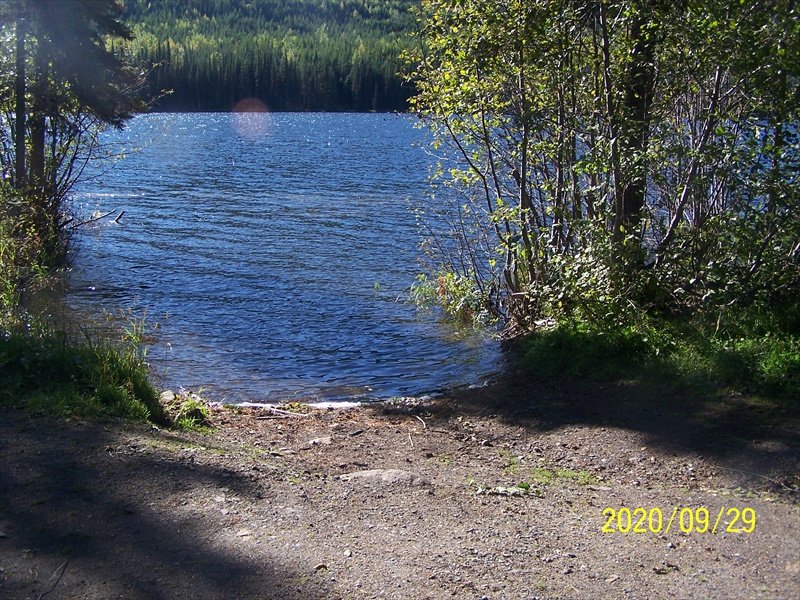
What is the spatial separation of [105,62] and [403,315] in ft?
25.0

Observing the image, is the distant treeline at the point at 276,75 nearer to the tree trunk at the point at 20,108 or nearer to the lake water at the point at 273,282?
the lake water at the point at 273,282

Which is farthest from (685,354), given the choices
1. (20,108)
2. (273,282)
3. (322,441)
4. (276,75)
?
(276,75)

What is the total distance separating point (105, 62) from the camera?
51.3 feet

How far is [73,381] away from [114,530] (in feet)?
8.49

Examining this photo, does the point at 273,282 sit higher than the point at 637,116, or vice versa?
the point at 637,116

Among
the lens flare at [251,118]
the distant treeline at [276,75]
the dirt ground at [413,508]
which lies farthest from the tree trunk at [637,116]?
the distant treeline at [276,75]

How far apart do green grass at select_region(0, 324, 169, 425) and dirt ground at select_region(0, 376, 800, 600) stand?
312mm

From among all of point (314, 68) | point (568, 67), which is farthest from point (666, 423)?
point (314, 68)

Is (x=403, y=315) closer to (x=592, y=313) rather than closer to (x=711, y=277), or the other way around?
(x=592, y=313)

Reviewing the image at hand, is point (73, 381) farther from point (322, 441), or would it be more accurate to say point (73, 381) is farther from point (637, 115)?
point (637, 115)

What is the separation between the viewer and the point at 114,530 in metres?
4.68

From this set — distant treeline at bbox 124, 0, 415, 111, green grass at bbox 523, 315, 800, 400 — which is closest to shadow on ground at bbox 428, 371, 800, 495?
green grass at bbox 523, 315, 800, 400

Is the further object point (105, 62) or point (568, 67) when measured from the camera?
point (105, 62)

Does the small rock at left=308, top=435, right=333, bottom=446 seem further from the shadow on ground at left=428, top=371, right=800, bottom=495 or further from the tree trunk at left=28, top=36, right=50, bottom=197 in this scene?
the tree trunk at left=28, top=36, right=50, bottom=197
